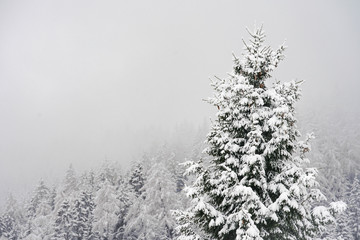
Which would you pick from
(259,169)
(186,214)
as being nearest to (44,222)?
(186,214)

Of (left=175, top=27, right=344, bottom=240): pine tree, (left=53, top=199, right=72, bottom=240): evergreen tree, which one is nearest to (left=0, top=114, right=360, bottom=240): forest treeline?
(left=53, top=199, right=72, bottom=240): evergreen tree

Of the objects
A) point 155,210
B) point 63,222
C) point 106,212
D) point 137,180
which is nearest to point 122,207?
point 106,212

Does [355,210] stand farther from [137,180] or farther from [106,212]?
[106,212]

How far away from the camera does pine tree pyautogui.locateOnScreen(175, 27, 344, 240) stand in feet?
25.6

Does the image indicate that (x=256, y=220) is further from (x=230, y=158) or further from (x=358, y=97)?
(x=358, y=97)

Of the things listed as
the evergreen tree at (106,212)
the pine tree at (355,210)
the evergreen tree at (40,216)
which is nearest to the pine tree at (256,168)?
the evergreen tree at (106,212)

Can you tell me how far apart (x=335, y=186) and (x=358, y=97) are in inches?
2766

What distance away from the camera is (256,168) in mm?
7848

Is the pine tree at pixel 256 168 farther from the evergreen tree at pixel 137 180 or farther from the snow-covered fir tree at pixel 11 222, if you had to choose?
the snow-covered fir tree at pixel 11 222

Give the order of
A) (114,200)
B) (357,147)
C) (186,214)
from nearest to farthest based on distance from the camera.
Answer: (186,214), (114,200), (357,147)

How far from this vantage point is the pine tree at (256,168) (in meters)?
7.80

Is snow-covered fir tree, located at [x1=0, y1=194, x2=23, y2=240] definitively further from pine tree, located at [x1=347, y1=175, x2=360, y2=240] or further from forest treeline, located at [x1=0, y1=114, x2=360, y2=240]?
pine tree, located at [x1=347, y1=175, x2=360, y2=240]

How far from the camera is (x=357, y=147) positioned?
51.3 metres

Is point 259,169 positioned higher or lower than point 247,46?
lower
